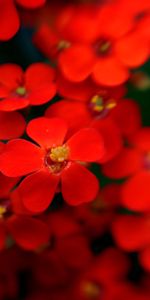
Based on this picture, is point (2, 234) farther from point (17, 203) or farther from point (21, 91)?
point (21, 91)

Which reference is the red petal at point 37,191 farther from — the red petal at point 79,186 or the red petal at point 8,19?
the red petal at point 8,19

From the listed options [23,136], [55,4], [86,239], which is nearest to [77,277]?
[86,239]

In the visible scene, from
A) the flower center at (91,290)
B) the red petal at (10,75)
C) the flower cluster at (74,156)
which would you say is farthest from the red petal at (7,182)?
the flower center at (91,290)

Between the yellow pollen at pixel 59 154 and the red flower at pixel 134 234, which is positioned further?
the red flower at pixel 134 234

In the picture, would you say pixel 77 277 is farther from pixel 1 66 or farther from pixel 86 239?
pixel 1 66

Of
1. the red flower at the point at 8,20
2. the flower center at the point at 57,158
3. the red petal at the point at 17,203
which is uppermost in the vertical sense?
the red flower at the point at 8,20
